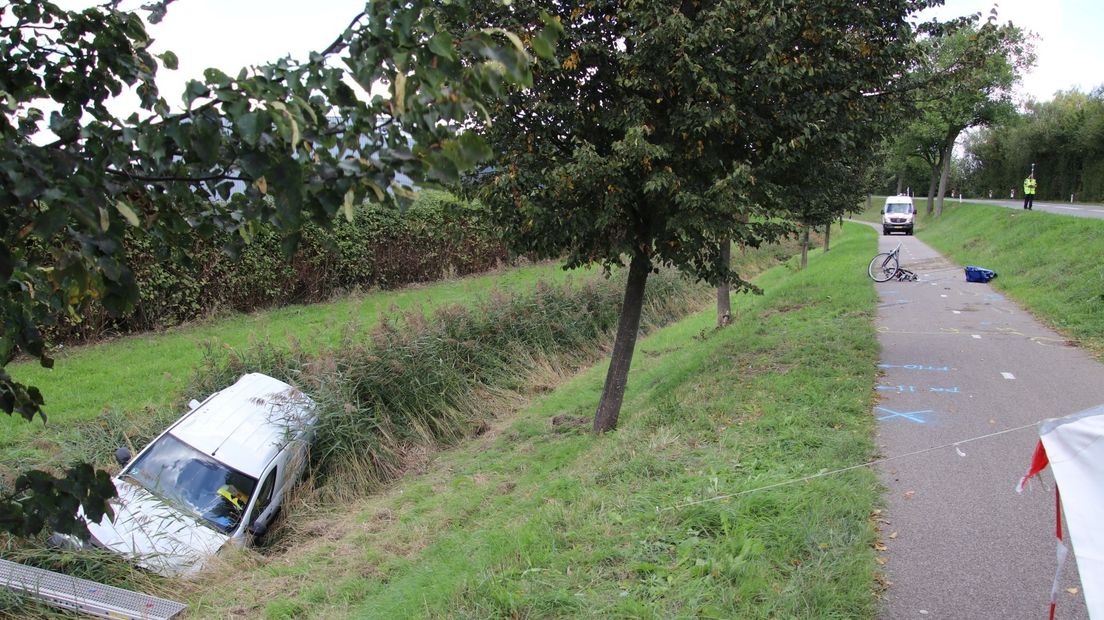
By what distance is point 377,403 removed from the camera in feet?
32.4

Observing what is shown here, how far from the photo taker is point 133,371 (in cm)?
1127

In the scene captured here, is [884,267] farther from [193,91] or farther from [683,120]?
[193,91]

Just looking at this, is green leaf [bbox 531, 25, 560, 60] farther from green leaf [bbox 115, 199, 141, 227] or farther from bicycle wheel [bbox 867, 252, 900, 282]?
bicycle wheel [bbox 867, 252, 900, 282]

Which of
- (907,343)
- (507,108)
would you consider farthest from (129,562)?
(907,343)

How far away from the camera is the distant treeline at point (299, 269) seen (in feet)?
43.5

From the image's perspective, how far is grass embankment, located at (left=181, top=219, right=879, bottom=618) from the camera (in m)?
3.95

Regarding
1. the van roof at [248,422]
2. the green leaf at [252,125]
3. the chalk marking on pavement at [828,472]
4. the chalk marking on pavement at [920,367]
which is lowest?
the van roof at [248,422]

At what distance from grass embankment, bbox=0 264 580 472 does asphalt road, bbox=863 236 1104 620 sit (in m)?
4.83

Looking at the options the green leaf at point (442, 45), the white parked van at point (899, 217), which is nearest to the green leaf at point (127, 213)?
the green leaf at point (442, 45)

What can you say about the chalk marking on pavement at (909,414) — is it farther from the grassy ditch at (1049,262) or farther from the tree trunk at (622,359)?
the grassy ditch at (1049,262)

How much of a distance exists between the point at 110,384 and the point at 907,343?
1126 cm

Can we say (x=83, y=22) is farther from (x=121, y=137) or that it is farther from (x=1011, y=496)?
(x=1011, y=496)

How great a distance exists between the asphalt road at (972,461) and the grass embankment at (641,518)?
0.25 metres

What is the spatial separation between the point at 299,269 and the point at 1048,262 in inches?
639
